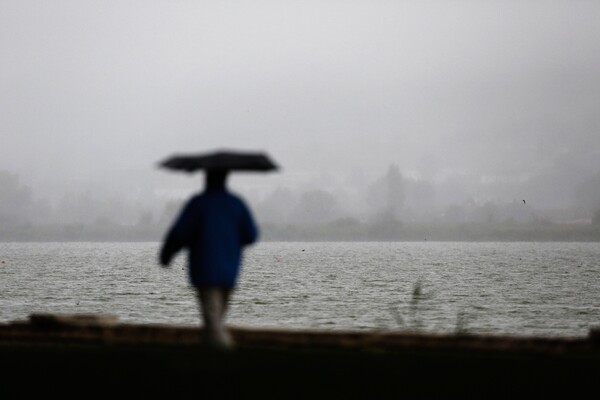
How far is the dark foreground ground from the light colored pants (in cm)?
18

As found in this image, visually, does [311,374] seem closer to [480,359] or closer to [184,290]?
[480,359]

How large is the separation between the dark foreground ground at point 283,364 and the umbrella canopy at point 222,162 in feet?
6.78

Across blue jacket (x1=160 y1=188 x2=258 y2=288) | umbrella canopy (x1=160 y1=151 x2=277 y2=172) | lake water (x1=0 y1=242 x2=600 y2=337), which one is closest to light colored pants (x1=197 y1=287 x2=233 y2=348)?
blue jacket (x1=160 y1=188 x2=258 y2=288)

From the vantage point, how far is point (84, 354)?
9203 mm

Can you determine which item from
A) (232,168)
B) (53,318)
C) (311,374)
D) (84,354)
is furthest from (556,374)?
(53,318)

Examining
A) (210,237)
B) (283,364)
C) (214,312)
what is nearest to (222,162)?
(210,237)

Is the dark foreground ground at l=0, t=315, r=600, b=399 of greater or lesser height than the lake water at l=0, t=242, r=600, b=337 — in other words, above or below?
above

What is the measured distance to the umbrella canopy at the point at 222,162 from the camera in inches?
355

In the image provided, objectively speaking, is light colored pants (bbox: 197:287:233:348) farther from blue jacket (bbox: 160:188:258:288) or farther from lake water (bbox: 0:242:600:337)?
lake water (bbox: 0:242:600:337)

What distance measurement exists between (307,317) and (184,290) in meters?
27.4

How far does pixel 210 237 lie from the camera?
9039 mm

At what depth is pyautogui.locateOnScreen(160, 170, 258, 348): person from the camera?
905cm

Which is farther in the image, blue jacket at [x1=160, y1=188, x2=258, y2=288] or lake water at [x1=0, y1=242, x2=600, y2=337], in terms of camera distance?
lake water at [x1=0, y1=242, x2=600, y2=337]

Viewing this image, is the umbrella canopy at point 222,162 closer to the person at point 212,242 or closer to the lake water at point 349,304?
the person at point 212,242
